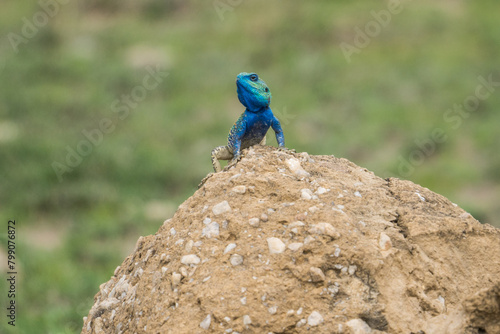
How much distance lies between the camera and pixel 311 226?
3326 millimetres

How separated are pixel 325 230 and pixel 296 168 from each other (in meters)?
0.53

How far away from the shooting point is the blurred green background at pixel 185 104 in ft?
30.8

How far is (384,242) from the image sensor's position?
11.0 ft

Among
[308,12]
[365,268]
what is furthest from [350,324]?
[308,12]

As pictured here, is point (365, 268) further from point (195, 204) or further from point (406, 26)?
point (406, 26)

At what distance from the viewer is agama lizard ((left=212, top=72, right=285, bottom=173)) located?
412cm

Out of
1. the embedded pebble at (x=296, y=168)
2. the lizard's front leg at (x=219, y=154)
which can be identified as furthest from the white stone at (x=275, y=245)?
the lizard's front leg at (x=219, y=154)

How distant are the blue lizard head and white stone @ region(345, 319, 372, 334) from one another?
1.50 meters

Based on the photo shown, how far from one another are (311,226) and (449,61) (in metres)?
10.2

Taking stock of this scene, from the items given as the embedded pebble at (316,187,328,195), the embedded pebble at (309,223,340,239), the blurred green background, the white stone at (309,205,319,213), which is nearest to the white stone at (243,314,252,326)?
the embedded pebble at (309,223,340,239)

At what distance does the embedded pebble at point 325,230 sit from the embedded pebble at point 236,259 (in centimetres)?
34

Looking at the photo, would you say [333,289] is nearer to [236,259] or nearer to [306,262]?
[306,262]

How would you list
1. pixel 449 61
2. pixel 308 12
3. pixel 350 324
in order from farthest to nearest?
pixel 308 12 → pixel 449 61 → pixel 350 324

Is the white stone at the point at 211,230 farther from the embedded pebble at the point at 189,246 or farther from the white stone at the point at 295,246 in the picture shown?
→ the white stone at the point at 295,246
